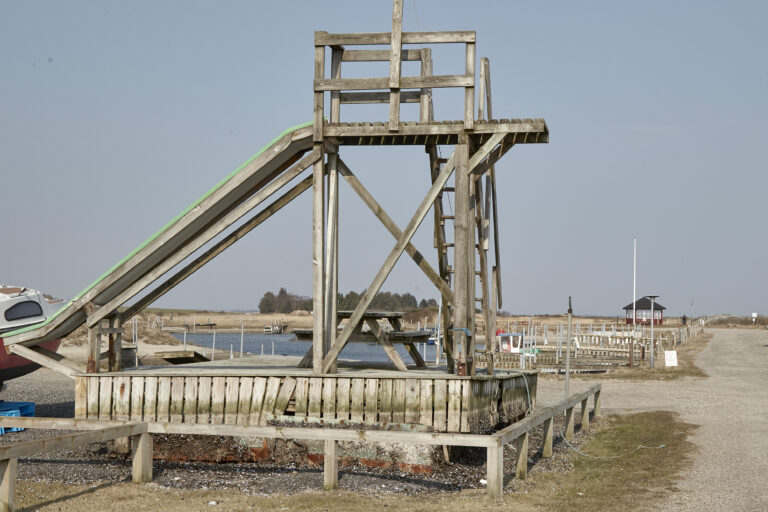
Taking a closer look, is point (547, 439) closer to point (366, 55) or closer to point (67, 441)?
point (366, 55)

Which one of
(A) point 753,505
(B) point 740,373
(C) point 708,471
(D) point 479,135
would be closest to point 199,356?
(D) point 479,135

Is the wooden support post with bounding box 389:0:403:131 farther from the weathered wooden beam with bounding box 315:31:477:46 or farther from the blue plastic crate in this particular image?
the blue plastic crate

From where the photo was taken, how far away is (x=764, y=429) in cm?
1833

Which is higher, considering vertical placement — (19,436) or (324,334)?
(324,334)

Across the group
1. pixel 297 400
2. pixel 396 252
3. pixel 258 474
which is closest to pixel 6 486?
pixel 258 474

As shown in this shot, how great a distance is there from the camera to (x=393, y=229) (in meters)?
12.9

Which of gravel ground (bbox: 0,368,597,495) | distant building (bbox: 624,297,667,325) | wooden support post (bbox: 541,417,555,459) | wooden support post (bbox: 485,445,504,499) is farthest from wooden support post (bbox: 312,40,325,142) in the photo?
distant building (bbox: 624,297,667,325)

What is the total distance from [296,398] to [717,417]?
12.5 metres

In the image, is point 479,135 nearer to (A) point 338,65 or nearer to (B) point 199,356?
(A) point 338,65

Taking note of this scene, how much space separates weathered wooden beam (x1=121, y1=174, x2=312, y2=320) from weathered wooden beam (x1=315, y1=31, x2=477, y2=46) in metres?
2.11

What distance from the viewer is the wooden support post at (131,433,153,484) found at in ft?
35.9

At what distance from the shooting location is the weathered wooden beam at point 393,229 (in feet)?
42.2

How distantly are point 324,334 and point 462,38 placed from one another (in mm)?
4885

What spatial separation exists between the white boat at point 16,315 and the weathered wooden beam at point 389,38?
10052mm
